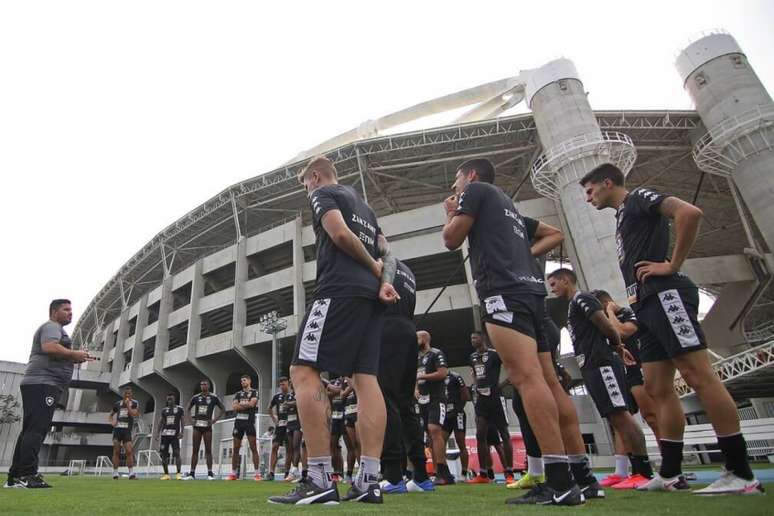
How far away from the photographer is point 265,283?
2888cm

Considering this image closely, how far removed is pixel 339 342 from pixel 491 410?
15.3ft

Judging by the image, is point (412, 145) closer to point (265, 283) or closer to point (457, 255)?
point (457, 255)

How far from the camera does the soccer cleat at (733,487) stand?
8.36 ft

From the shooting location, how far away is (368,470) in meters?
2.57

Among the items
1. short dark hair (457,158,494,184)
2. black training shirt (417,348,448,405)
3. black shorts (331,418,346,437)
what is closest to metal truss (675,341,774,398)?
black shorts (331,418,346,437)

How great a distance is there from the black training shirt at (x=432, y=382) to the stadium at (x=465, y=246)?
13727 millimetres

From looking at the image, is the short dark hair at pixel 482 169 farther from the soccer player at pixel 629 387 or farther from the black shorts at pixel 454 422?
the black shorts at pixel 454 422

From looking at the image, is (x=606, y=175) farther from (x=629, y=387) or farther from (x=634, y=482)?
(x=629, y=387)

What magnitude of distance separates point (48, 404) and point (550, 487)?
17.4 feet

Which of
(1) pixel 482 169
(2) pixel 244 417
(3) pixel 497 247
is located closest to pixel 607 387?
(3) pixel 497 247

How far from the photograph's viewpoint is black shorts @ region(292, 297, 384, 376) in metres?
2.60

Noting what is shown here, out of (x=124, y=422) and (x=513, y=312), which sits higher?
(x=124, y=422)

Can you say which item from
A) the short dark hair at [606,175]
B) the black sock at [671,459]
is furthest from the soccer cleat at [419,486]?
the short dark hair at [606,175]

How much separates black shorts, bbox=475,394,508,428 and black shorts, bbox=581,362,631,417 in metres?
2.35
